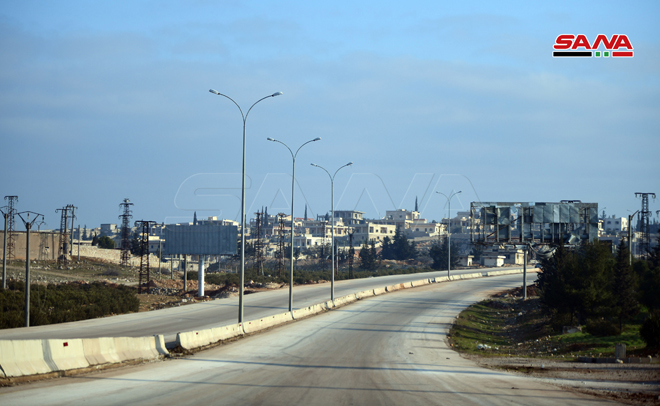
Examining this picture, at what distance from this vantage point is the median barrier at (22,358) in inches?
520

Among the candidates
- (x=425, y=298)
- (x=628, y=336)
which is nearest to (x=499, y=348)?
(x=628, y=336)

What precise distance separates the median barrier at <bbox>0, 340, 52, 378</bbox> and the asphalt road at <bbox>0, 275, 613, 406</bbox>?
1.76ft

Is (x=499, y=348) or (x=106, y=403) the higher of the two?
(x=106, y=403)

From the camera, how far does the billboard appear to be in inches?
2518

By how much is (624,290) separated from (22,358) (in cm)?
3672

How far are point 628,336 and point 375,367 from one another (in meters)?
15.9

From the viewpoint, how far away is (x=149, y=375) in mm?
15508

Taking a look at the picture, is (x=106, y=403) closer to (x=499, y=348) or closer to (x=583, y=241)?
(x=499, y=348)

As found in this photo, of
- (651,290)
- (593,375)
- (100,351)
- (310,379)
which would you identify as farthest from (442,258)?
(100,351)

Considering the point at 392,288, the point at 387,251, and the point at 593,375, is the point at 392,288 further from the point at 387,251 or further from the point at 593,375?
the point at 387,251

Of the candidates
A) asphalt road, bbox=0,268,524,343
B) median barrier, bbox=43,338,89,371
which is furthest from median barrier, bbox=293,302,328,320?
median barrier, bbox=43,338,89,371

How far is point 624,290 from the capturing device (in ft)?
123

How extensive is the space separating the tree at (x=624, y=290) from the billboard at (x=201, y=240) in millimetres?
39362

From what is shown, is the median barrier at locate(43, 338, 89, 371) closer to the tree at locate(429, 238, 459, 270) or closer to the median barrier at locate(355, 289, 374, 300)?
the median barrier at locate(355, 289, 374, 300)
